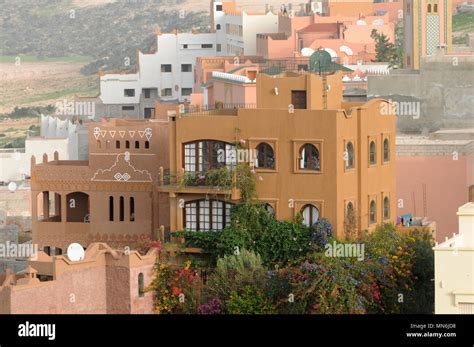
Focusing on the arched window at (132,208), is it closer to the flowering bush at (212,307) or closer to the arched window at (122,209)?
the arched window at (122,209)

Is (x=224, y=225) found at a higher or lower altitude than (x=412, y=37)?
lower

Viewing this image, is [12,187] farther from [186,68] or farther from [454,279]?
[454,279]

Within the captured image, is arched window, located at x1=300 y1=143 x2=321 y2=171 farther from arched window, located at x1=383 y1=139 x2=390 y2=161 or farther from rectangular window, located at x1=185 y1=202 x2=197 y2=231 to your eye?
arched window, located at x1=383 y1=139 x2=390 y2=161

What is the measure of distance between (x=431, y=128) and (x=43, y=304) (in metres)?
18.8

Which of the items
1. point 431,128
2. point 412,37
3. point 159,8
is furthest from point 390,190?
point 159,8

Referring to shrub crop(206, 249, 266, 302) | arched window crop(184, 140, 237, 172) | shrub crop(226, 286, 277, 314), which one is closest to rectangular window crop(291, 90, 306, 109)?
arched window crop(184, 140, 237, 172)

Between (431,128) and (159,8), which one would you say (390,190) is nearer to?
(431,128)

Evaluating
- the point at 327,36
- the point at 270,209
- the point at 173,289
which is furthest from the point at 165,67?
the point at 173,289

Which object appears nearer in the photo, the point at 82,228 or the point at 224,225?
the point at 224,225

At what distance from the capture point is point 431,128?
59312 millimetres

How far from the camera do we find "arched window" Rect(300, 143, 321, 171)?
1810 inches

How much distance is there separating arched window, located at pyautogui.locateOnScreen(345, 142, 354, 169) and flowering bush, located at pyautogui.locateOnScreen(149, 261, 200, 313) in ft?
12.6

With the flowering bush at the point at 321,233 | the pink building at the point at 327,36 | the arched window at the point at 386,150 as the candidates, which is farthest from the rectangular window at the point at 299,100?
the pink building at the point at 327,36
